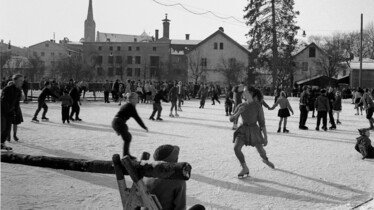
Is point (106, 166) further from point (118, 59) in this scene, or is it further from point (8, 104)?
point (118, 59)

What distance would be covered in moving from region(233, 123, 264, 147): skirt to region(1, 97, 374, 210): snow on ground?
60cm

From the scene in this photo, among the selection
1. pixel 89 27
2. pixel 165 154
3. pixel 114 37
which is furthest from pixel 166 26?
pixel 165 154

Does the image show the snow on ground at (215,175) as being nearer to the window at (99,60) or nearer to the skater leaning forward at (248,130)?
the skater leaning forward at (248,130)

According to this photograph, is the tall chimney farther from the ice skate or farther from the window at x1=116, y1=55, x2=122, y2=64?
the ice skate

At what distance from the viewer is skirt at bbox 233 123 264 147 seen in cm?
714

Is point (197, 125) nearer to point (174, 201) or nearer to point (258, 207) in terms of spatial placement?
point (258, 207)

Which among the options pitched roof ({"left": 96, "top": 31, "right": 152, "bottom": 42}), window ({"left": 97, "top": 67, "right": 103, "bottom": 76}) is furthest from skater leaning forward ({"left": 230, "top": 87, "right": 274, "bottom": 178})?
pitched roof ({"left": 96, "top": 31, "right": 152, "bottom": 42})

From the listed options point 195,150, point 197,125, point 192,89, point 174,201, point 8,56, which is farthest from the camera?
point 8,56

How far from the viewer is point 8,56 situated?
158ft

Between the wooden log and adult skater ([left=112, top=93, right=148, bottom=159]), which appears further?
adult skater ([left=112, top=93, right=148, bottom=159])

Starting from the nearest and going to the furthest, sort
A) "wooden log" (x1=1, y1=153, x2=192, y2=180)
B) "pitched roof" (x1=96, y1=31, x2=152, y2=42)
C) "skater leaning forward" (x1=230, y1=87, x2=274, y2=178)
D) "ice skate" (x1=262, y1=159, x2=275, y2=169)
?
"wooden log" (x1=1, y1=153, x2=192, y2=180), "skater leaning forward" (x1=230, y1=87, x2=274, y2=178), "ice skate" (x1=262, y1=159, x2=275, y2=169), "pitched roof" (x1=96, y1=31, x2=152, y2=42)

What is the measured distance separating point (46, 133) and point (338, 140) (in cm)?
850

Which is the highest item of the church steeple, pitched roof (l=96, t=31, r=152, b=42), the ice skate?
the church steeple

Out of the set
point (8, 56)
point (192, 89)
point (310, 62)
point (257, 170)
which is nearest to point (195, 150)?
point (257, 170)
